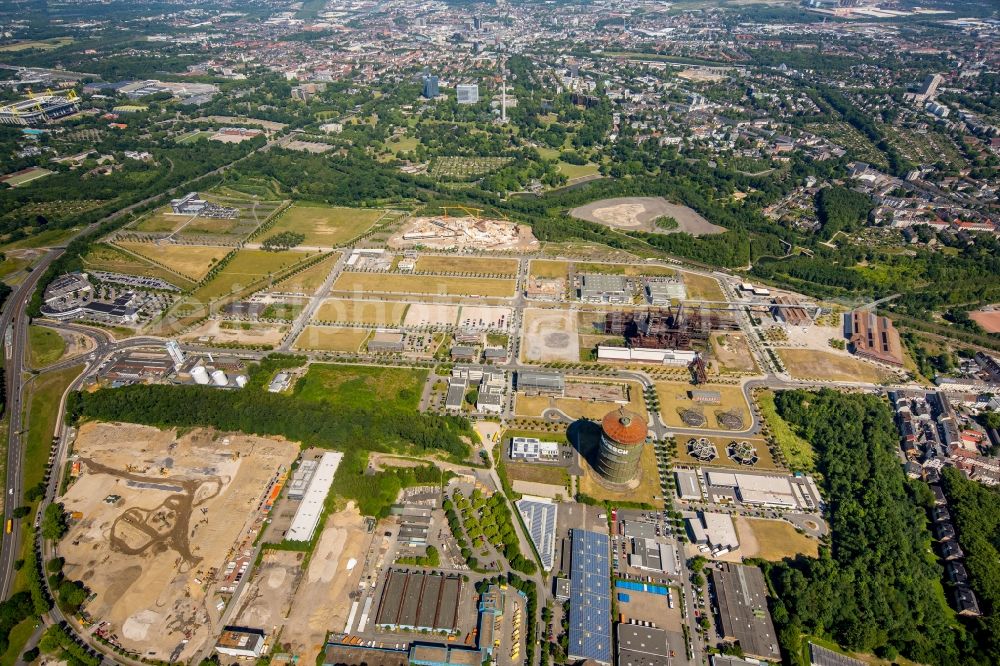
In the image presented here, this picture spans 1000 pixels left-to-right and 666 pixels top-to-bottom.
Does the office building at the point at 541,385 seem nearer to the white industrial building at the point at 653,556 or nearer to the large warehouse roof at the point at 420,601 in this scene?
the white industrial building at the point at 653,556

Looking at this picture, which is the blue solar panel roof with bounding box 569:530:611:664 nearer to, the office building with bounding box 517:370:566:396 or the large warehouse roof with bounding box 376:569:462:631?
the large warehouse roof with bounding box 376:569:462:631

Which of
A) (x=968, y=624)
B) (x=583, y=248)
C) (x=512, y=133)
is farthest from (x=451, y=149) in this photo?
(x=968, y=624)

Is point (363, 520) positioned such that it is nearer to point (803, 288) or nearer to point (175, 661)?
point (175, 661)

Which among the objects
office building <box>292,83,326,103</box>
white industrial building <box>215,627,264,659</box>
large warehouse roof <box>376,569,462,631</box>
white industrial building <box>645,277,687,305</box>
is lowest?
white industrial building <box>215,627,264,659</box>

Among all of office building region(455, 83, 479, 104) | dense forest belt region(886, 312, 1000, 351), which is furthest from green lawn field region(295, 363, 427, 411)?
office building region(455, 83, 479, 104)

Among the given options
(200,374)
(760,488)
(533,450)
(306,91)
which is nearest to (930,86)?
(760,488)

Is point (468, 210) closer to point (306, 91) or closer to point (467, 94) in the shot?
point (467, 94)
